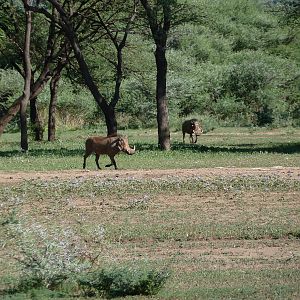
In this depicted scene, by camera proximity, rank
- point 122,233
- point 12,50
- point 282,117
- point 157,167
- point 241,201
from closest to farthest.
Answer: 1. point 122,233
2. point 241,201
3. point 157,167
4. point 12,50
5. point 282,117

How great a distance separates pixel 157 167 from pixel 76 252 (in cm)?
1551

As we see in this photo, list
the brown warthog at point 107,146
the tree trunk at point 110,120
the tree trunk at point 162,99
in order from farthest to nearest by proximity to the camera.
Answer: the tree trunk at point 110,120, the tree trunk at point 162,99, the brown warthog at point 107,146

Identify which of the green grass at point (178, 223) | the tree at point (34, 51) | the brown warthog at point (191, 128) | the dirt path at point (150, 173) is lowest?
the green grass at point (178, 223)

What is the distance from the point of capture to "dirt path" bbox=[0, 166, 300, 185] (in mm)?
23656

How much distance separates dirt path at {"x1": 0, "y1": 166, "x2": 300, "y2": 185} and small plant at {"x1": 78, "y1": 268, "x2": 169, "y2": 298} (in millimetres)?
12683

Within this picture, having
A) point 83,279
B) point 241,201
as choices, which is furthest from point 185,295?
point 241,201

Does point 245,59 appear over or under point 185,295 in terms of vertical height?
over

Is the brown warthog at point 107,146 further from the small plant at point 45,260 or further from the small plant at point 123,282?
the small plant at point 123,282

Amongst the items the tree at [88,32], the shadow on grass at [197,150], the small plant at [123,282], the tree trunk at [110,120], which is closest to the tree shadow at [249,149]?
the shadow on grass at [197,150]

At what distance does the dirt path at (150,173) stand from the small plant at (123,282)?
41.6ft

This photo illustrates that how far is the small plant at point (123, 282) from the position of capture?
10227mm

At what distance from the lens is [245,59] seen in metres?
65.6

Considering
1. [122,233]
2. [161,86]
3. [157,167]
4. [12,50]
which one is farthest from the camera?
[12,50]

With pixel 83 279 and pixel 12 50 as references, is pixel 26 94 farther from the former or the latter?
pixel 83 279
